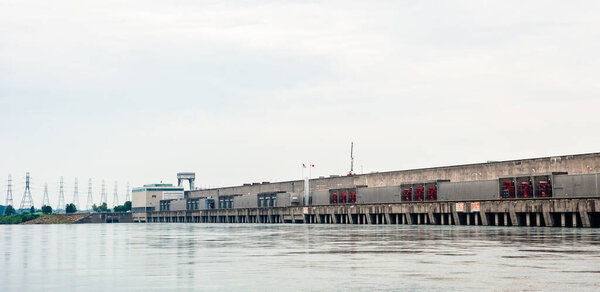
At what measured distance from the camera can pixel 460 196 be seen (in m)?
101

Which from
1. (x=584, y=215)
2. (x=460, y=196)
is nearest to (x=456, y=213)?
(x=460, y=196)

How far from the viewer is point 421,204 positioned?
92375 mm

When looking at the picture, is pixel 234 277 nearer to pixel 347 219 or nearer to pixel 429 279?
pixel 429 279

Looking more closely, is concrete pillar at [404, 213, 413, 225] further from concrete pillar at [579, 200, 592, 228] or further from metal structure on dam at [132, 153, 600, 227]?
concrete pillar at [579, 200, 592, 228]

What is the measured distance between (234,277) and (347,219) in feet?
294

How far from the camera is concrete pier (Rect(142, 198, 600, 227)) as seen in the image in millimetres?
69062

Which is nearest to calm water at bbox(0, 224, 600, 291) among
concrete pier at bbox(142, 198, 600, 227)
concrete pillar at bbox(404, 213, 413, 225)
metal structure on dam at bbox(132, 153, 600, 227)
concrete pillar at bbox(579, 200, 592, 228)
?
concrete pillar at bbox(579, 200, 592, 228)

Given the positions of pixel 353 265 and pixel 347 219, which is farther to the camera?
pixel 347 219

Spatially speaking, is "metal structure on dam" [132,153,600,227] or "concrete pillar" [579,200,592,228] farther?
"metal structure on dam" [132,153,600,227]

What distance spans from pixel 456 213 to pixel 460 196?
15.7m

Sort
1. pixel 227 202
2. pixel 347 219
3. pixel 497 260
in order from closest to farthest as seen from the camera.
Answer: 1. pixel 497 260
2. pixel 347 219
3. pixel 227 202

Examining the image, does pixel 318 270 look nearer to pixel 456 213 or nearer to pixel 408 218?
pixel 456 213

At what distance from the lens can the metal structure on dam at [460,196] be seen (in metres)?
73.8

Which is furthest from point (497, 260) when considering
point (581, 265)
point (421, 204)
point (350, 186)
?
point (350, 186)
